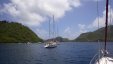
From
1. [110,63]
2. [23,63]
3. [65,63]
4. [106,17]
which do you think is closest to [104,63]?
[110,63]

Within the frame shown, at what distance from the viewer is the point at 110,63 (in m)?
27.3

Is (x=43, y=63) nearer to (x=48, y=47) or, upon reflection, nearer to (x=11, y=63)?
(x=11, y=63)

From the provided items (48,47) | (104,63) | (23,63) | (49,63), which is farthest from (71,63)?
(48,47)

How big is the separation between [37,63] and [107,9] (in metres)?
47.0

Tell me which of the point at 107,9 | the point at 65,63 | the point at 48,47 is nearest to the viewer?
the point at 107,9

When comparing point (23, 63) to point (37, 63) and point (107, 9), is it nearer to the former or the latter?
point (37, 63)

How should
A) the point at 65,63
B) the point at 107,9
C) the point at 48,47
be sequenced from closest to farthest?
the point at 107,9 → the point at 65,63 → the point at 48,47

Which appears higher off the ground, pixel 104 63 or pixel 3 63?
pixel 104 63

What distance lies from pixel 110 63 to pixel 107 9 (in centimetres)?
697

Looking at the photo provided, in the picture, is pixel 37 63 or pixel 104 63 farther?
pixel 37 63

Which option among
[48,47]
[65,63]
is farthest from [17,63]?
[48,47]

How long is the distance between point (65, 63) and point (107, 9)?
144ft

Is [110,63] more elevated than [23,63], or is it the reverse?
[110,63]

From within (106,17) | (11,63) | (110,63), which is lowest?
(11,63)
